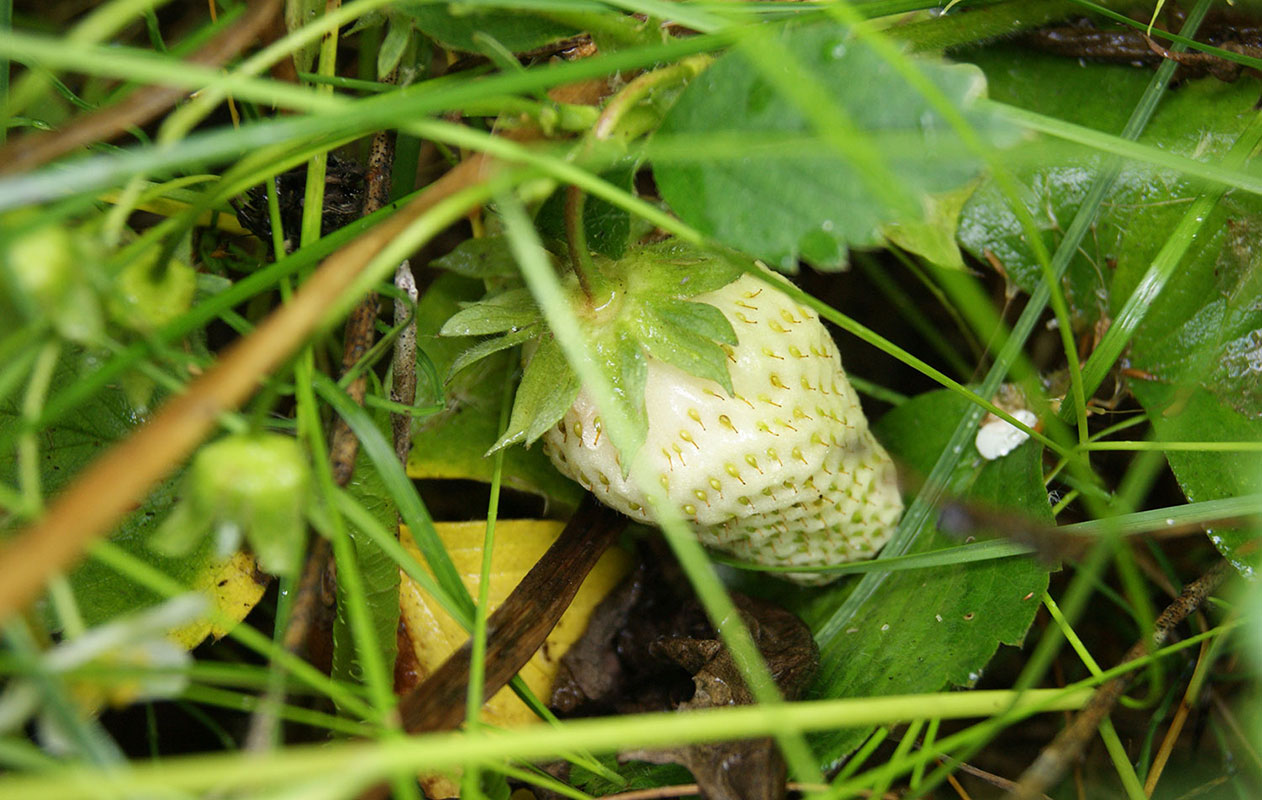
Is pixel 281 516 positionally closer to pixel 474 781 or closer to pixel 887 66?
pixel 474 781

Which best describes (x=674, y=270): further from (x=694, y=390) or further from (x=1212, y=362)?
(x=1212, y=362)

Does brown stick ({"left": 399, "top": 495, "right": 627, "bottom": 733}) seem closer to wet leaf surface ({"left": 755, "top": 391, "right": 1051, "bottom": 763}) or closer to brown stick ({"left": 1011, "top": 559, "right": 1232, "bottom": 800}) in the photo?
wet leaf surface ({"left": 755, "top": 391, "right": 1051, "bottom": 763})

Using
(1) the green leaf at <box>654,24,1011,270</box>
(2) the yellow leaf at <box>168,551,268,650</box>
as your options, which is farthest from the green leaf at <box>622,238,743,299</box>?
(2) the yellow leaf at <box>168,551,268,650</box>

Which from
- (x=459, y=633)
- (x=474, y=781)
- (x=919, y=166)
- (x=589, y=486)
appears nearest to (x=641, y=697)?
(x=459, y=633)

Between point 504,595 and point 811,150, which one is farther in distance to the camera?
point 504,595

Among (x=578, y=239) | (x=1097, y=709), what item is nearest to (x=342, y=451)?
(x=578, y=239)

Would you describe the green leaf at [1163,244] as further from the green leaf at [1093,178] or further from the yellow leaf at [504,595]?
the yellow leaf at [504,595]
